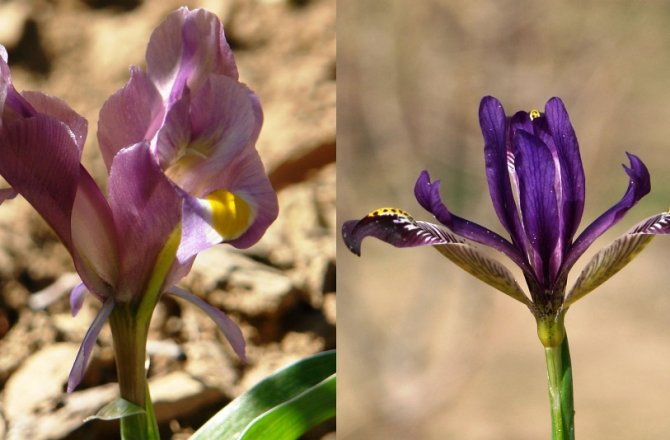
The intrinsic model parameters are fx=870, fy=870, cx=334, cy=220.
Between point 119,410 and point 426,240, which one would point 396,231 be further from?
point 119,410

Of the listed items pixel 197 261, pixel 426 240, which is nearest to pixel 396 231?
pixel 426 240

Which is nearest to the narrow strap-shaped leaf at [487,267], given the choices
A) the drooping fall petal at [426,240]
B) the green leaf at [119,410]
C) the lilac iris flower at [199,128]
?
the drooping fall petal at [426,240]

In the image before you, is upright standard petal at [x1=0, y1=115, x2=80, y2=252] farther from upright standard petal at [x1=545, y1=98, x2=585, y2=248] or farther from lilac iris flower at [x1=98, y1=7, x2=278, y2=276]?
upright standard petal at [x1=545, y1=98, x2=585, y2=248]

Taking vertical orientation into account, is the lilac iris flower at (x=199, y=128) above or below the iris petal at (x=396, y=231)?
above

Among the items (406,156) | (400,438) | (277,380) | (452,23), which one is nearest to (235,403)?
(277,380)

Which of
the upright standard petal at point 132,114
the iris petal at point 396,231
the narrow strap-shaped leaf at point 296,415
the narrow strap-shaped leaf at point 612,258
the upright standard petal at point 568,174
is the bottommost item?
the narrow strap-shaped leaf at point 296,415

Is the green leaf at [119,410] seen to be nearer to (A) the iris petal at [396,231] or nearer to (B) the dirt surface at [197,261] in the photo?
(A) the iris petal at [396,231]
